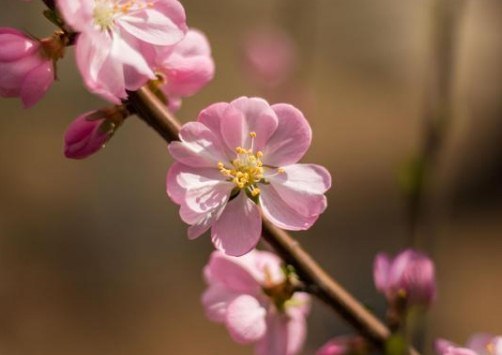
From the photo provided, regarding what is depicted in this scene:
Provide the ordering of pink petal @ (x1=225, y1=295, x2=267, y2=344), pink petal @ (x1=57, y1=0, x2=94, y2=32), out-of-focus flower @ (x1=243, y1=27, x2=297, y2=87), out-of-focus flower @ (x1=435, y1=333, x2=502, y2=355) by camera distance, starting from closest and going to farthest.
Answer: pink petal @ (x1=57, y1=0, x2=94, y2=32) < out-of-focus flower @ (x1=435, y1=333, x2=502, y2=355) < pink petal @ (x1=225, y1=295, x2=267, y2=344) < out-of-focus flower @ (x1=243, y1=27, x2=297, y2=87)

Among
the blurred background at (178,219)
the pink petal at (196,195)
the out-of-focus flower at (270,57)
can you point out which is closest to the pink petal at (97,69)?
the pink petal at (196,195)

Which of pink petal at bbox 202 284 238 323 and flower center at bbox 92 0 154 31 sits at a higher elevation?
flower center at bbox 92 0 154 31

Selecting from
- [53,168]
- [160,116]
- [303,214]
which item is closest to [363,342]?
[303,214]

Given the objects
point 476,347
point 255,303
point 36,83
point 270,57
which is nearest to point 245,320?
point 255,303

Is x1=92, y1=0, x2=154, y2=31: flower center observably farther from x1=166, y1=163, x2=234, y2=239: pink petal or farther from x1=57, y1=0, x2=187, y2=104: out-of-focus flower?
x1=166, y1=163, x2=234, y2=239: pink petal

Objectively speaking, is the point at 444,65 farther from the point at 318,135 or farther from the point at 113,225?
the point at 318,135

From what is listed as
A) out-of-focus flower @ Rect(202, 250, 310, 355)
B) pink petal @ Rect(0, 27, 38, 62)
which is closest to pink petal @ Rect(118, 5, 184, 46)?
pink petal @ Rect(0, 27, 38, 62)
